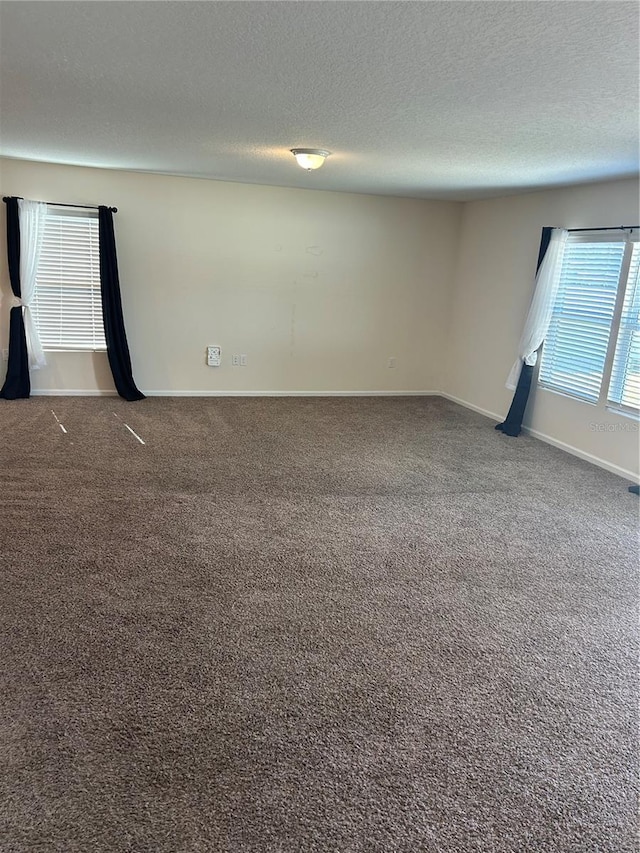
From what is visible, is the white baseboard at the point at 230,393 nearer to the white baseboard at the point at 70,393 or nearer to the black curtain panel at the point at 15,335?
the white baseboard at the point at 70,393

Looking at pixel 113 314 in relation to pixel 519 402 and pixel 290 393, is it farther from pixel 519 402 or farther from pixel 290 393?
pixel 519 402

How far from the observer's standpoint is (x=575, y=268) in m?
5.27

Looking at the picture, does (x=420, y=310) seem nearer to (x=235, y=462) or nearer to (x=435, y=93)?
(x=235, y=462)

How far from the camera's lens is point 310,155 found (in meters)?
4.16

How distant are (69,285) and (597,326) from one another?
4.99 m

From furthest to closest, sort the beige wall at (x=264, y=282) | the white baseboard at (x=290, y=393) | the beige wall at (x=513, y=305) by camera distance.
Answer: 1. the white baseboard at (x=290, y=393)
2. the beige wall at (x=264, y=282)
3. the beige wall at (x=513, y=305)

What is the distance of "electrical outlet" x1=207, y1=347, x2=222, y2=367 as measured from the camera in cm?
656

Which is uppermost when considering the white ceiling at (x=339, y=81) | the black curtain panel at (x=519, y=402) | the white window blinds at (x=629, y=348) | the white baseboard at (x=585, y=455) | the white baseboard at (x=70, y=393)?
the white ceiling at (x=339, y=81)

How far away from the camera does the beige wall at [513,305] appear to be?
4.87 metres

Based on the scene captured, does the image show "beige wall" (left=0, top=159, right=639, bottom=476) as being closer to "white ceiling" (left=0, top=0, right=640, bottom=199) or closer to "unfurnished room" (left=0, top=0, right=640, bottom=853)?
"unfurnished room" (left=0, top=0, right=640, bottom=853)

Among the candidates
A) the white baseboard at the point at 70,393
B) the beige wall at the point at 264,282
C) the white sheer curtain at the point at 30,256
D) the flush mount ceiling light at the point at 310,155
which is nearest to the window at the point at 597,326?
the beige wall at the point at 264,282

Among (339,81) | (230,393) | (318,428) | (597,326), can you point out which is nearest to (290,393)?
(230,393)

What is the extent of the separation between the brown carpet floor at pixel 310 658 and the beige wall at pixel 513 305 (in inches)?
26.2

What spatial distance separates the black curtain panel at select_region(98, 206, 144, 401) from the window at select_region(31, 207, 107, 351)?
6.4 inches
